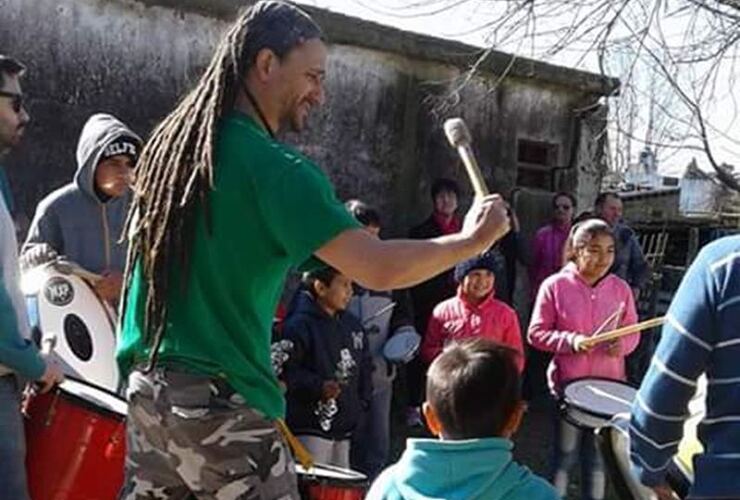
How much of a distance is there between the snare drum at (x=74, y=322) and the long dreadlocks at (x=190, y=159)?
149 centimetres

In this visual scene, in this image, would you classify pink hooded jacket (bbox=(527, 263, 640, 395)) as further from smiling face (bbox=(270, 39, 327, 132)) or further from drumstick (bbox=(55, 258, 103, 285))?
smiling face (bbox=(270, 39, 327, 132))

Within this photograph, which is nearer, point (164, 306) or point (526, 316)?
point (164, 306)

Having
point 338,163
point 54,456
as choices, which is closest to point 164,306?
point 54,456

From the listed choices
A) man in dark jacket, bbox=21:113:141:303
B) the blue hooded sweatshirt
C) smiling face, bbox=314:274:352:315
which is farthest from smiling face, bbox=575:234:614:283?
the blue hooded sweatshirt

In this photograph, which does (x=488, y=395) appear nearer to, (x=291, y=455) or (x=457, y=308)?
(x=291, y=455)

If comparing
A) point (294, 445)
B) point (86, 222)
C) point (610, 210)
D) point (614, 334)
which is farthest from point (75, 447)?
point (610, 210)

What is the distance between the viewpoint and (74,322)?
427 cm

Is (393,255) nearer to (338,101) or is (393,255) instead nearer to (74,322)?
(74,322)

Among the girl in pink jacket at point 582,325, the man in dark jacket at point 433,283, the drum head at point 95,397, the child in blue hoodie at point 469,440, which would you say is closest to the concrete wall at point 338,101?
the man in dark jacket at point 433,283

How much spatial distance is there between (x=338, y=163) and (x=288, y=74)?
5828 mm

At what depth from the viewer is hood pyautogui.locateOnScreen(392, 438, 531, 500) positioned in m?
2.57

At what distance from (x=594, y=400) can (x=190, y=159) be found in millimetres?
2576

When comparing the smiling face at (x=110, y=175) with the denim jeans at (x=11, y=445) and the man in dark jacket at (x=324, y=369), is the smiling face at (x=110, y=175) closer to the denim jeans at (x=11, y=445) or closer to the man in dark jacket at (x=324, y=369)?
the man in dark jacket at (x=324, y=369)

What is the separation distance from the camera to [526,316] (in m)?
9.50
